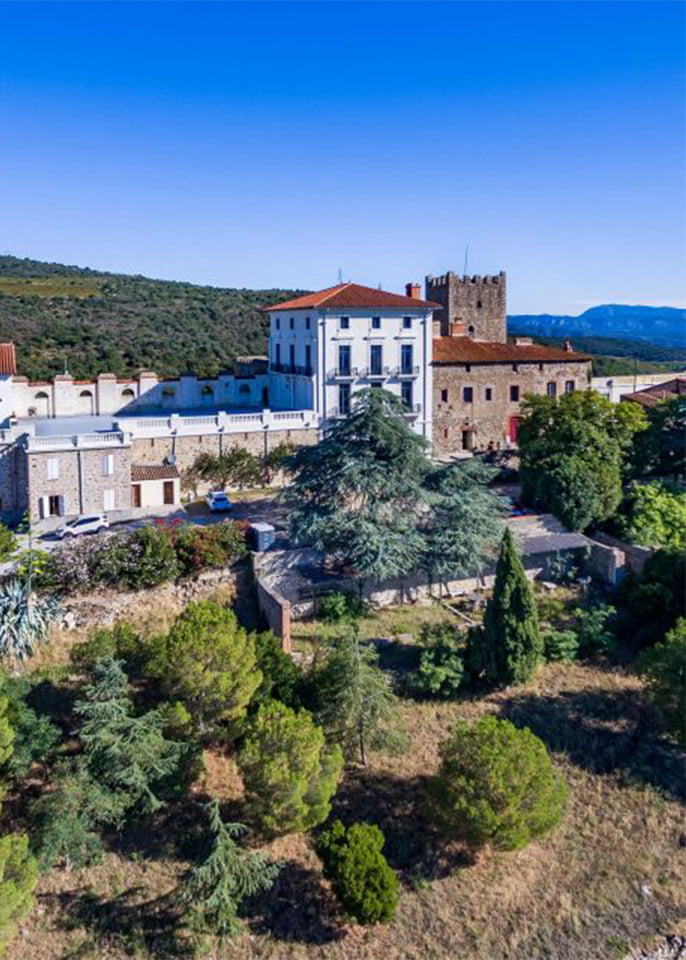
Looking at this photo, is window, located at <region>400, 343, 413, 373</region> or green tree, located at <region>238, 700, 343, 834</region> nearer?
green tree, located at <region>238, 700, 343, 834</region>

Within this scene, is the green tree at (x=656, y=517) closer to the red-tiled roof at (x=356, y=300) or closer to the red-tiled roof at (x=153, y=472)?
the red-tiled roof at (x=356, y=300)

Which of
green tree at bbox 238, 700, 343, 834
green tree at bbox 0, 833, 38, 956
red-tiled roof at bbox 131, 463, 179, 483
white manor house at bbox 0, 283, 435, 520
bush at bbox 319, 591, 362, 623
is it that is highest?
white manor house at bbox 0, 283, 435, 520

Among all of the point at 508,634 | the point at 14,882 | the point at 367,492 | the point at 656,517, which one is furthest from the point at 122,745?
the point at 656,517

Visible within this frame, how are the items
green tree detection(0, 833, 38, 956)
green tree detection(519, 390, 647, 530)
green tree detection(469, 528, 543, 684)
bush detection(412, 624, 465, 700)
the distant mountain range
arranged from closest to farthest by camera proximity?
green tree detection(0, 833, 38, 956)
bush detection(412, 624, 465, 700)
green tree detection(469, 528, 543, 684)
green tree detection(519, 390, 647, 530)
the distant mountain range

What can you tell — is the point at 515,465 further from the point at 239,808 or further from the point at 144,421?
the point at 239,808

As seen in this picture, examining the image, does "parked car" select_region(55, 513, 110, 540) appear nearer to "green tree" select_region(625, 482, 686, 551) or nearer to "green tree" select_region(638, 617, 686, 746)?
"green tree" select_region(638, 617, 686, 746)

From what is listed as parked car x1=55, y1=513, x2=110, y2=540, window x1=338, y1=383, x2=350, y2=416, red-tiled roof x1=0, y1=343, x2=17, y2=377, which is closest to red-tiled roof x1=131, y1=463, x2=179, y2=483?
parked car x1=55, y1=513, x2=110, y2=540

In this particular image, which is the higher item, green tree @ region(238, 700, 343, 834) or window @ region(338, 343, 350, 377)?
window @ region(338, 343, 350, 377)

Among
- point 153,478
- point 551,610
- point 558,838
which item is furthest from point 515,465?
point 558,838
